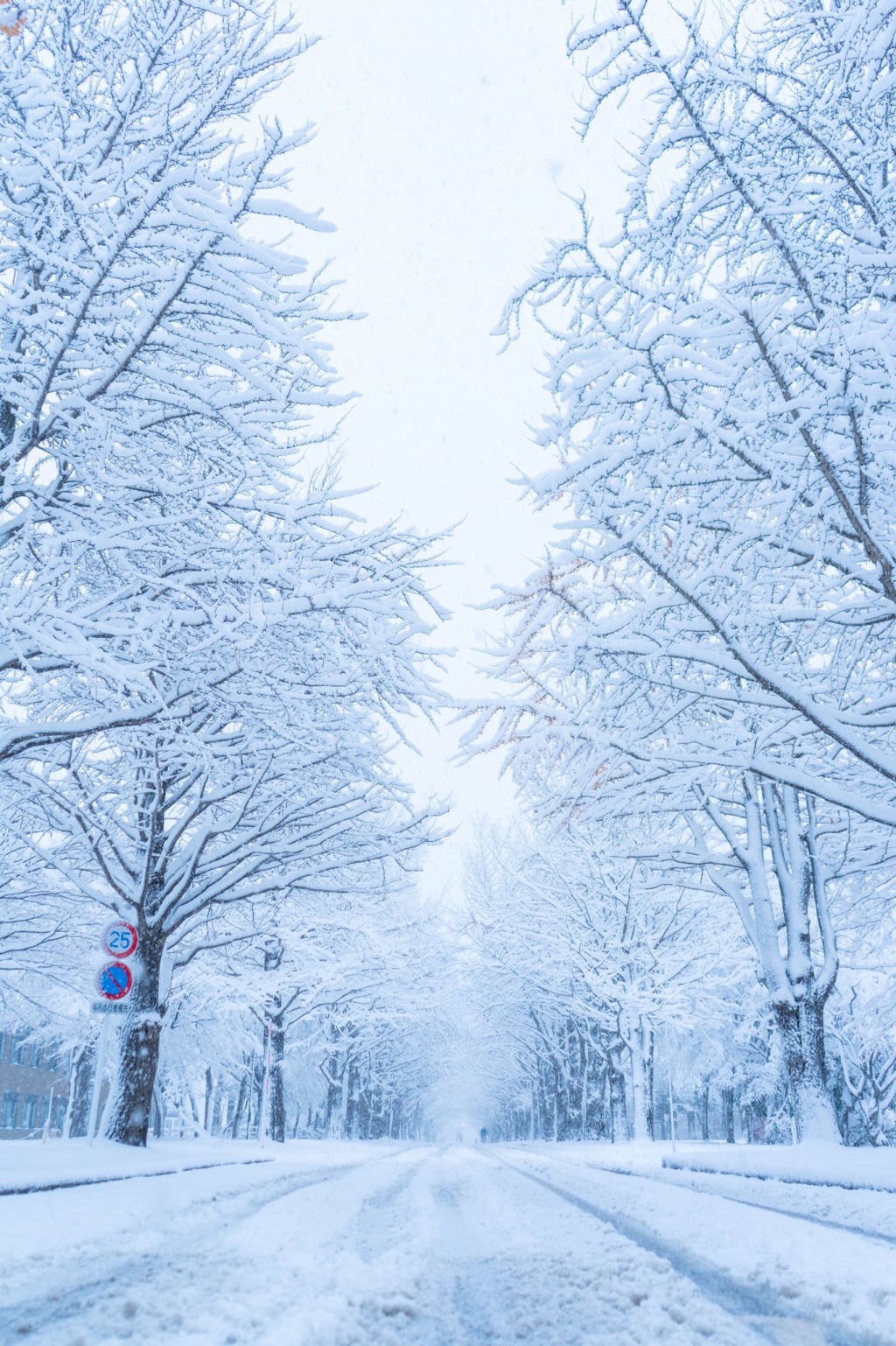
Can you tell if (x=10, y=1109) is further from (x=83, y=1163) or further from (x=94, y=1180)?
(x=94, y=1180)

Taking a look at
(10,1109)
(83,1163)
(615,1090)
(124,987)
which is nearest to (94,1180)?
(83,1163)

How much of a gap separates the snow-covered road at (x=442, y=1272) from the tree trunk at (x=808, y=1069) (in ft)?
16.4

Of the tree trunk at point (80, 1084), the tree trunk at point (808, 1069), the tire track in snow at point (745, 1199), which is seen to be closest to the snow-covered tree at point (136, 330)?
the tire track in snow at point (745, 1199)

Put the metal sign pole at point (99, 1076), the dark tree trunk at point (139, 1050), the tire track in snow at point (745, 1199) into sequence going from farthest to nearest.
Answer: the dark tree trunk at point (139, 1050) < the metal sign pole at point (99, 1076) < the tire track in snow at point (745, 1199)

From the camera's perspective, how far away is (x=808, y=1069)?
35.5ft

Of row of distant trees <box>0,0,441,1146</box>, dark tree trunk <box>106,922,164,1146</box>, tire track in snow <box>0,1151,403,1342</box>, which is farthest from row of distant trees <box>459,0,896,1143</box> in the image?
dark tree trunk <box>106,922,164,1146</box>

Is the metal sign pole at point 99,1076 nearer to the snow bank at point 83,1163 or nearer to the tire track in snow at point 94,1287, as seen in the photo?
the snow bank at point 83,1163

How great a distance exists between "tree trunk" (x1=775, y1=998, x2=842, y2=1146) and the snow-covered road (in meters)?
4.99

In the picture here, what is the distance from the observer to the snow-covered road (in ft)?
8.32

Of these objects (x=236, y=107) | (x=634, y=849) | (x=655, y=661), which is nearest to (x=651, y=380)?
(x=655, y=661)

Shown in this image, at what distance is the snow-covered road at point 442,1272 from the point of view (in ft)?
8.32

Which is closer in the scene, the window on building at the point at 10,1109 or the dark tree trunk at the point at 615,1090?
the dark tree trunk at the point at 615,1090

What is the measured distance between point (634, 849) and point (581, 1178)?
4.11 m

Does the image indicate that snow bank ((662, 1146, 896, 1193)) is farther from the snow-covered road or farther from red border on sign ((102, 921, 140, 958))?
red border on sign ((102, 921, 140, 958))
